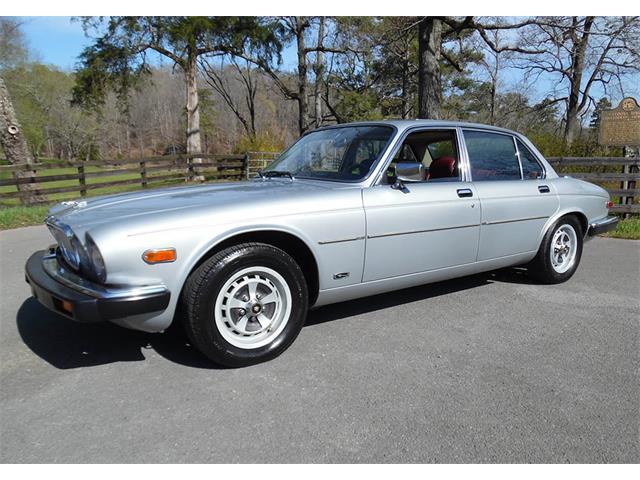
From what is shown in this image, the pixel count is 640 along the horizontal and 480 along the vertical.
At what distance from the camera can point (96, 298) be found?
2428 millimetres

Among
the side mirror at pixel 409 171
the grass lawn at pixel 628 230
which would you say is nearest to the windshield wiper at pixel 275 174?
the side mirror at pixel 409 171

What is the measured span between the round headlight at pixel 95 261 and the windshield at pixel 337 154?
184cm

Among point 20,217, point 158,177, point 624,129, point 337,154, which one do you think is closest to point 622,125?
point 624,129

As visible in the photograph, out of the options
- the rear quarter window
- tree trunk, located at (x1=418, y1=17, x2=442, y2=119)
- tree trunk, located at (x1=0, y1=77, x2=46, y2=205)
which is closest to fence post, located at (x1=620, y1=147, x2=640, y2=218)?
tree trunk, located at (x1=418, y1=17, x2=442, y2=119)

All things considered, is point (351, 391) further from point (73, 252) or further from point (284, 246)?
point (73, 252)

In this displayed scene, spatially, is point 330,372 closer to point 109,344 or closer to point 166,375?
point 166,375

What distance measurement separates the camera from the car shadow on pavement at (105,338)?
3.04m

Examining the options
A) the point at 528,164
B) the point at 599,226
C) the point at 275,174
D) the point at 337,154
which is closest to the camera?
the point at 337,154

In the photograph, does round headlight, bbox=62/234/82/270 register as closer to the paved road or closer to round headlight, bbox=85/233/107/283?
round headlight, bbox=85/233/107/283

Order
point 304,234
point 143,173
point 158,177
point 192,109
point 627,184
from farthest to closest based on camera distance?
point 192,109 → point 158,177 → point 143,173 → point 627,184 → point 304,234

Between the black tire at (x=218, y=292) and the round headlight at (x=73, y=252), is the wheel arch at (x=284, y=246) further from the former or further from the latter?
the round headlight at (x=73, y=252)

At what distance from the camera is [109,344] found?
3.26m

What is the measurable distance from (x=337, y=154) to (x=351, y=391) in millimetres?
2050

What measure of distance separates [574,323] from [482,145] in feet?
5.82
